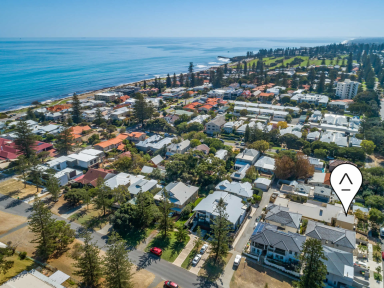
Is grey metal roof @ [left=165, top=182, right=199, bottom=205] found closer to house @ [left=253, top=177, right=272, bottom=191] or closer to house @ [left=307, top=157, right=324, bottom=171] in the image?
house @ [left=253, top=177, right=272, bottom=191]

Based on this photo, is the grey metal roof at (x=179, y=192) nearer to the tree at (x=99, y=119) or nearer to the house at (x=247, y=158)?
the house at (x=247, y=158)

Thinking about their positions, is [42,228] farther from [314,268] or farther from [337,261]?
[337,261]

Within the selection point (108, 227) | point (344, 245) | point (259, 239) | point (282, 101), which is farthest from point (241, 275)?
point (282, 101)

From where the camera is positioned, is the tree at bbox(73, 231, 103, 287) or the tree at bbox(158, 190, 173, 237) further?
the tree at bbox(158, 190, 173, 237)

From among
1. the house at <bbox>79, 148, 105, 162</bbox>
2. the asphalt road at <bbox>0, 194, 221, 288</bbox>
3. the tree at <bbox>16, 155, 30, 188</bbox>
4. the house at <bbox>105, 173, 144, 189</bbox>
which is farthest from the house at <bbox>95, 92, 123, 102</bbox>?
the asphalt road at <bbox>0, 194, 221, 288</bbox>

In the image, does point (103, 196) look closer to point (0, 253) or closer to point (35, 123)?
point (0, 253)
